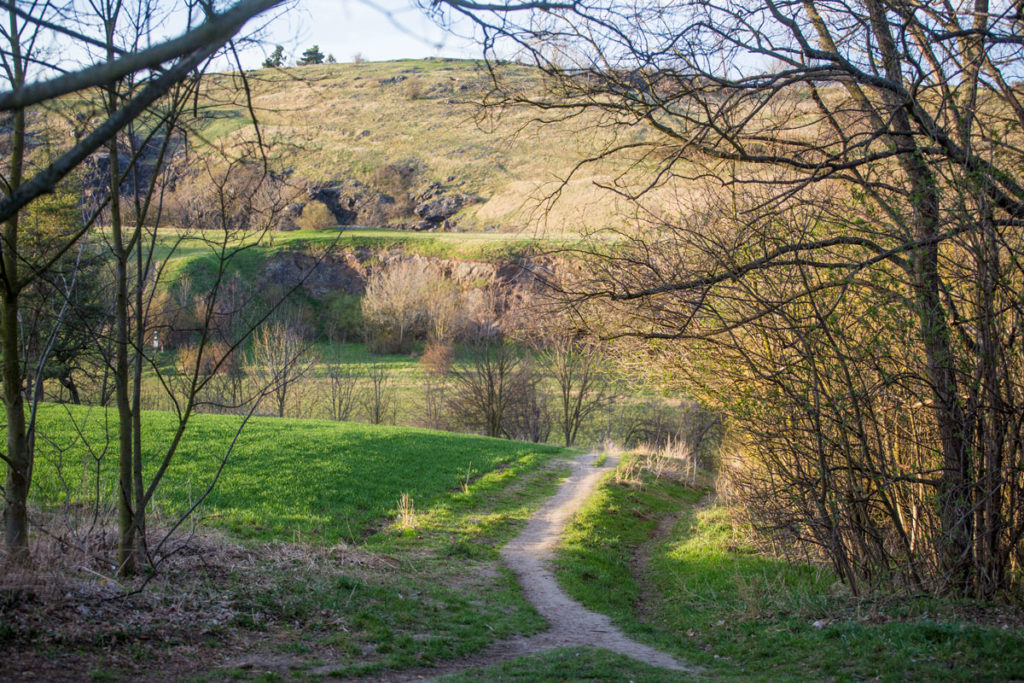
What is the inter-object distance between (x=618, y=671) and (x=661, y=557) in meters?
7.95

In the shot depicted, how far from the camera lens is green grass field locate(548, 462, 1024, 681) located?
19.1 feet

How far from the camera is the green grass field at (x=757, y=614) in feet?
19.1

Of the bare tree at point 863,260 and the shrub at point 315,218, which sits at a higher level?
the shrub at point 315,218

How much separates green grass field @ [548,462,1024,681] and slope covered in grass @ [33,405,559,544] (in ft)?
13.2

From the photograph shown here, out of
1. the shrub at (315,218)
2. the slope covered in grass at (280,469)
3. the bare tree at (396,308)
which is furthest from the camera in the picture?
the shrub at (315,218)

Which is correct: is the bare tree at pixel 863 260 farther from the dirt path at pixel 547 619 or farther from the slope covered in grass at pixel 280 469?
the slope covered in grass at pixel 280 469

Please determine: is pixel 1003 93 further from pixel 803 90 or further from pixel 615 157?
pixel 615 157

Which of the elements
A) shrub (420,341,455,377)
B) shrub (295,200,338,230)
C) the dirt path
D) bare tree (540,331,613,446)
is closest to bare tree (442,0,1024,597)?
the dirt path

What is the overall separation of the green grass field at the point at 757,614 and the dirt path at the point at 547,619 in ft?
0.92

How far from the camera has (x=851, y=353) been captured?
8.11m

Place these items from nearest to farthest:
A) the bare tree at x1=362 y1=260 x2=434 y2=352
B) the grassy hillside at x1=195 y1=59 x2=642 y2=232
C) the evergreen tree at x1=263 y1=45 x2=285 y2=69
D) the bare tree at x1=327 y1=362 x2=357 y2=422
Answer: the evergreen tree at x1=263 y1=45 x2=285 y2=69
the grassy hillside at x1=195 y1=59 x2=642 y2=232
the bare tree at x1=327 y1=362 x2=357 y2=422
the bare tree at x1=362 y1=260 x2=434 y2=352

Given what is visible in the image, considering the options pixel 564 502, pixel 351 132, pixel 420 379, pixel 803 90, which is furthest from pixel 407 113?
pixel 803 90

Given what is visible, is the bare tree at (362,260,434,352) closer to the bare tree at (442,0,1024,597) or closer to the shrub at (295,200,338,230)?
the shrub at (295,200,338,230)

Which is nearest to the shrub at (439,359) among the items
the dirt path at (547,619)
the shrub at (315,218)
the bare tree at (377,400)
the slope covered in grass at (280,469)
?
the bare tree at (377,400)
